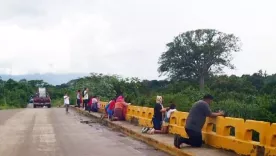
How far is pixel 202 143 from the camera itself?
473 inches

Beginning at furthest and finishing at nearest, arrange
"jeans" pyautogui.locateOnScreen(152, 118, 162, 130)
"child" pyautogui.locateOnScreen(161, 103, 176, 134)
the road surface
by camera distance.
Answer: "jeans" pyautogui.locateOnScreen(152, 118, 162, 130) < "child" pyautogui.locateOnScreen(161, 103, 176, 134) < the road surface

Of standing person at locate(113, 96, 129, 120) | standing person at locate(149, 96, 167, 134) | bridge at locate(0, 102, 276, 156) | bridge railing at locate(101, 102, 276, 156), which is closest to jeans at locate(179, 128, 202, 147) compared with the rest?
bridge at locate(0, 102, 276, 156)

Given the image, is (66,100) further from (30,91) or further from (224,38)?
(30,91)

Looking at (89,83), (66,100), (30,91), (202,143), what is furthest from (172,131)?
(30,91)

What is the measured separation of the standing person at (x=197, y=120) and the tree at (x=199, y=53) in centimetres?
5873

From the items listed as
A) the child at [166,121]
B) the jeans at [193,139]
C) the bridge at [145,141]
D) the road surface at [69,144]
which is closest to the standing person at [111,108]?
the bridge at [145,141]

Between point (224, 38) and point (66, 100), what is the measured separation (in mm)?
41947

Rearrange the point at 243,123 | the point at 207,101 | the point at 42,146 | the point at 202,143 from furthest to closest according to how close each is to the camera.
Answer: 1. the point at 42,146
2. the point at 202,143
3. the point at 207,101
4. the point at 243,123

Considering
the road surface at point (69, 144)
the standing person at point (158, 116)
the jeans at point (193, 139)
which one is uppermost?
the standing person at point (158, 116)

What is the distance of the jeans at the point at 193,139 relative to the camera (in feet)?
A: 37.0

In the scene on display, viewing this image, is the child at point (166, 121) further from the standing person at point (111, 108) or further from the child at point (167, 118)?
the standing person at point (111, 108)

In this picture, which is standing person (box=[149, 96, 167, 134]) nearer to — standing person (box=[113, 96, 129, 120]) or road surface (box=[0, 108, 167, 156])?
road surface (box=[0, 108, 167, 156])

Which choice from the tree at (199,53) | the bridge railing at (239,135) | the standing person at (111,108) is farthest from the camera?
the tree at (199,53)

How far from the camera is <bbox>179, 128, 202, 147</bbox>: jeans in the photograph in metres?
11.3
